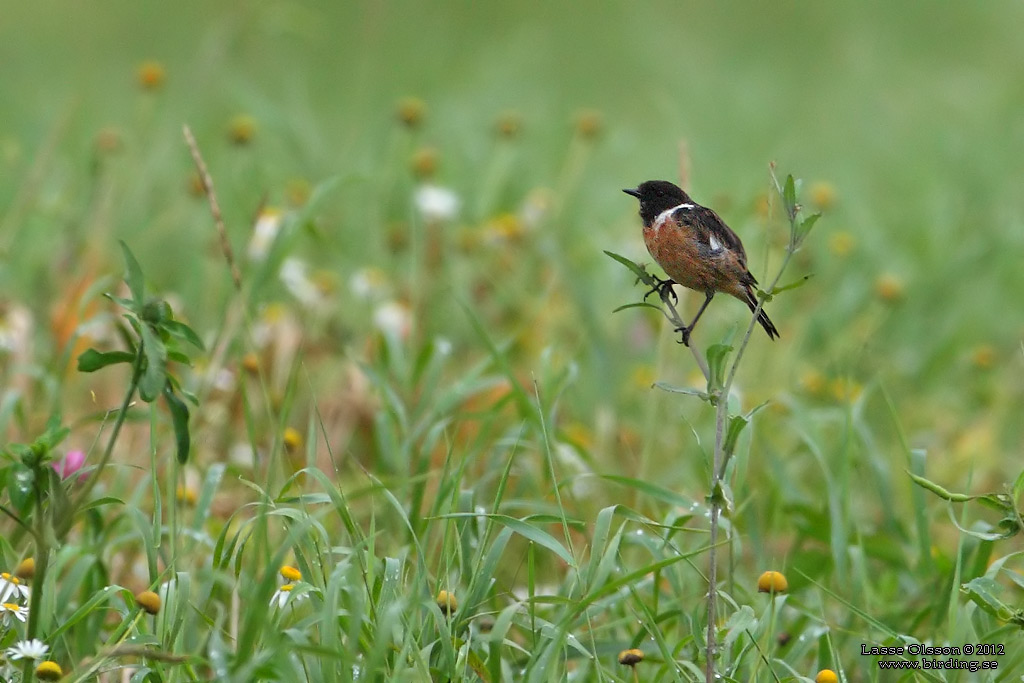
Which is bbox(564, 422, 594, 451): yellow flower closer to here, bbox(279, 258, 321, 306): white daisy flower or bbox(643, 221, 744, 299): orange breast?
bbox(279, 258, 321, 306): white daisy flower

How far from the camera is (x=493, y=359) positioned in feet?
12.0

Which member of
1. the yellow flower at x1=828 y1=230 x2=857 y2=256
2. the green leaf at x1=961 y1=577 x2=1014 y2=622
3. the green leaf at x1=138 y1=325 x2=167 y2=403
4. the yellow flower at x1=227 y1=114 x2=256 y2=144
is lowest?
the green leaf at x1=961 y1=577 x2=1014 y2=622

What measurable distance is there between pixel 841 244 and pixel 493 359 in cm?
234

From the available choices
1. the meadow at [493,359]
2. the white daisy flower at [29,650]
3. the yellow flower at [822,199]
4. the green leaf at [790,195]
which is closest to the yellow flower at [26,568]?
the meadow at [493,359]

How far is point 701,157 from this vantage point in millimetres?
6938

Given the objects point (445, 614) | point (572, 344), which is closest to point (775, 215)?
point (572, 344)

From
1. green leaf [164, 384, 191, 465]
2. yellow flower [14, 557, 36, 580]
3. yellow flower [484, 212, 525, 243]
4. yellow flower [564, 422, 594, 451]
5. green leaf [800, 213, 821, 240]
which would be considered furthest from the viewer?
yellow flower [484, 212, 525, 243]

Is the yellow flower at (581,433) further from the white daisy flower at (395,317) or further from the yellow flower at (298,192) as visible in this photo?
the yellow flower at (298,192)

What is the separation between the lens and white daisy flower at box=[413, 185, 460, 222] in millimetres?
5223

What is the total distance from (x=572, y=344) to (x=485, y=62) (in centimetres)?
328

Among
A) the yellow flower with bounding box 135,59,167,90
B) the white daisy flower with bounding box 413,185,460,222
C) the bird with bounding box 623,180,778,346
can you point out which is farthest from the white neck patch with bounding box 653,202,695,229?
the yellow flower with bounding box 135,59,167,90

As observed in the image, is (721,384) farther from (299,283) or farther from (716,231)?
(299,283)

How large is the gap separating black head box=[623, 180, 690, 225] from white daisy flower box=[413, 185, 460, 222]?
8.55ft

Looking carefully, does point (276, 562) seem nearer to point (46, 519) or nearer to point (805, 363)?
point (46, 519)
